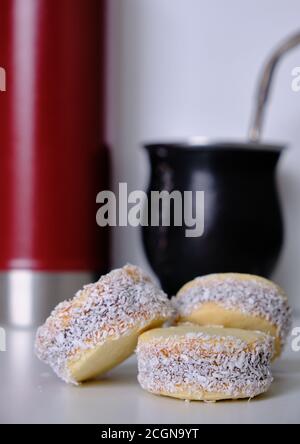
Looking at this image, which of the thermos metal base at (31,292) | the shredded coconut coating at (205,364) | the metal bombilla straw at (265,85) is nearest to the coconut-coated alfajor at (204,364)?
the shredded coconut coating at (205,364)

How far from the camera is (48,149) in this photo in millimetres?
809

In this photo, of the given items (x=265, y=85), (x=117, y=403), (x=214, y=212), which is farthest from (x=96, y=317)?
(x=265, y=85)

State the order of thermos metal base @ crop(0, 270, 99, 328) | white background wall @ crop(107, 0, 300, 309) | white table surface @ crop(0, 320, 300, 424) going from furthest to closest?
white background wall @ crop(107, 0, 300, 309) → thermos metal base @ crop(0, 270, 99, 328) → white table surface @ crop(0, 320, 300, 424)

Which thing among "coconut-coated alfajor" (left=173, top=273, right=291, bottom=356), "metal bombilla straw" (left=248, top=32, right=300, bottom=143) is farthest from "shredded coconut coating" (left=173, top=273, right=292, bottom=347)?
"metal bombilla straw" (left=248, top=32, right=300, bottom=143)

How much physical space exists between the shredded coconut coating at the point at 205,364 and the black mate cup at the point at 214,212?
28cm

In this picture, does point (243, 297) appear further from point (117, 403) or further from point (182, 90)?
point (182, 90)

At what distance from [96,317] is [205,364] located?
0.07 meters

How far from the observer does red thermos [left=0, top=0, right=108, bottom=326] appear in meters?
0.79

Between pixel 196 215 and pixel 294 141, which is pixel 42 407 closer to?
pixel 196 215

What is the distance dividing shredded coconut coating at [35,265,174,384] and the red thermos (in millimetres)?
272

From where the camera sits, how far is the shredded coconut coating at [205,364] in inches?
17.8

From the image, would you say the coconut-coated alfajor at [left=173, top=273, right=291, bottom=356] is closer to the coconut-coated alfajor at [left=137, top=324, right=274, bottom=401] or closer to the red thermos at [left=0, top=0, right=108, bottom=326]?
the coconut-coated alfajor at [left=137, top=324, right=274, bottom=401]

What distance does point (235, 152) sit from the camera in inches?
29.7

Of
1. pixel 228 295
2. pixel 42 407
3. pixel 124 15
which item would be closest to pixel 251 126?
pixel 124 15
